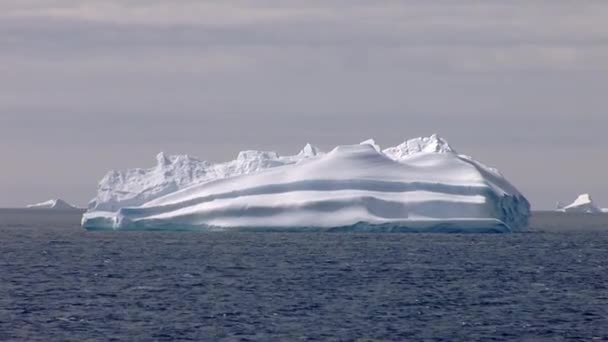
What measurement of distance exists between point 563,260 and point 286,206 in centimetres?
1813

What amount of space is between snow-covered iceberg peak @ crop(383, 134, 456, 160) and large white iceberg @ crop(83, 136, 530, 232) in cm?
1000

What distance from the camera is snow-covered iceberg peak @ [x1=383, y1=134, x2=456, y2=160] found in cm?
8531

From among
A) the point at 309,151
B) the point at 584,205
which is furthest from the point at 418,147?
the point at 584,205

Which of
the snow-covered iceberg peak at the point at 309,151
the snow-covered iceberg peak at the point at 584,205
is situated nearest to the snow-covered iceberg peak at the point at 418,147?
the snow-covered iceberg peak at the point at 309,151

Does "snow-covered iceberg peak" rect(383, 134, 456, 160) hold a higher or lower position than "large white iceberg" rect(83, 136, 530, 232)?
higher

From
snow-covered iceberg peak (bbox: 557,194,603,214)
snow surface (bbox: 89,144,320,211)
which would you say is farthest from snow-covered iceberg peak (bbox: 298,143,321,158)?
snow-covered iceberg peak (bbox: 557,194,603,214)

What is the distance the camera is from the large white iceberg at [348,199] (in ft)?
230

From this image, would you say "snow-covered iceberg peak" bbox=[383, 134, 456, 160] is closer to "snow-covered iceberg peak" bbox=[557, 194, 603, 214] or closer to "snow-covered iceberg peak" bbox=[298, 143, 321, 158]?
"snow-covered iceberg peak" bbox=[298, 143, 321, 158]

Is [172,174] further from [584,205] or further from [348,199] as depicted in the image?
[584,205]

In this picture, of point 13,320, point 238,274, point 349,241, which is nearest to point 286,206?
point 349,241

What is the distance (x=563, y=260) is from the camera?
57688mm

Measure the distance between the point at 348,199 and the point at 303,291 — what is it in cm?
2839

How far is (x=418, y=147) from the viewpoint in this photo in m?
89.8

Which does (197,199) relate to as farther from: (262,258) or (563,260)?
(563,260)
